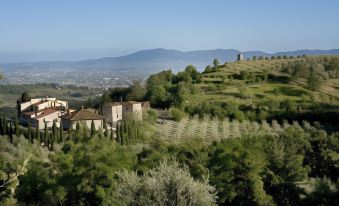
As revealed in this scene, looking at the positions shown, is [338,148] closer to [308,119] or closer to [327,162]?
[327,162]

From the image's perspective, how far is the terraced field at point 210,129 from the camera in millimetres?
48469

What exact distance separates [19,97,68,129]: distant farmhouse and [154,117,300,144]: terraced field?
1175 centimetres

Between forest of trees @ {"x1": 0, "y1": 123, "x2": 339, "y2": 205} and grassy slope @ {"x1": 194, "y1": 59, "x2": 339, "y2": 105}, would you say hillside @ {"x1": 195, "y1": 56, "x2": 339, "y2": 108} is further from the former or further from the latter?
forest of trees @ {"x1": 0, "y1": 123, "x2": 339, "y2": 205}

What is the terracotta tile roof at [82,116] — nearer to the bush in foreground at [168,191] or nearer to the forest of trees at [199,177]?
the forest of trees at [199,177]

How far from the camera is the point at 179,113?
192 ft

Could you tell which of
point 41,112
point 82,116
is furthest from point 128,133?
point 41,112

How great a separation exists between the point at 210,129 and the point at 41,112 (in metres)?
20.1

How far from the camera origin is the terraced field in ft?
159

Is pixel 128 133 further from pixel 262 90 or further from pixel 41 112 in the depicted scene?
pixel 262 90

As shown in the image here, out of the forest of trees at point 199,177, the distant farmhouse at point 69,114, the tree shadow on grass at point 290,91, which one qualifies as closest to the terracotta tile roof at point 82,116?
the distant farmhouse at point 69,114

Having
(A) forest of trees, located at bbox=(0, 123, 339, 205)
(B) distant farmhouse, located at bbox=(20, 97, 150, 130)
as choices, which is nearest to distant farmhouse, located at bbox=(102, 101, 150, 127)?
(B) distant farmhouse, located at bbox=(20, 97, 150, 130)

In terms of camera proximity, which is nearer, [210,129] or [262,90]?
[210,129]

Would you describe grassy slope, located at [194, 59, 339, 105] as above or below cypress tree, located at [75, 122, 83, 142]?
above

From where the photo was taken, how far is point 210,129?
53250mm
